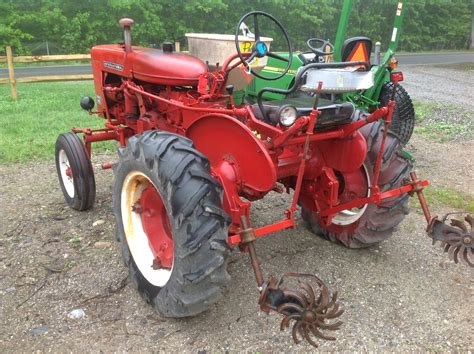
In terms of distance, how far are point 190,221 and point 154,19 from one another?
19.1 metres

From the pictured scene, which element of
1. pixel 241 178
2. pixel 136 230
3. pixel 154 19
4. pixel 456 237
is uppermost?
pixel 241 178

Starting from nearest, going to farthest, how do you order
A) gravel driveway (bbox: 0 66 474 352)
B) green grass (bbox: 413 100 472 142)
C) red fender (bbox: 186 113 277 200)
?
1. red fender (bbox: 186 113 277 200)
2. gravel driveway (bbox: 0 66 474 352)
3. green grass (bbox: 413 100 472 142)

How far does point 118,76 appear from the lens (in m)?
4.29

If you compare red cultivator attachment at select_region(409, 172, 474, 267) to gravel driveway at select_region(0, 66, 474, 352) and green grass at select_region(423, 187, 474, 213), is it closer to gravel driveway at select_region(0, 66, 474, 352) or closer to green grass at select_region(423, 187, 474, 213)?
gravel driveway at select_region(0, 66, 474, 352)

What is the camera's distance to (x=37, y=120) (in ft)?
24.4

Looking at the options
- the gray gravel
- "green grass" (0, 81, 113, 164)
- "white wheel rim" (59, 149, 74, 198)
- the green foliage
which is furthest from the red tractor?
the green foliage

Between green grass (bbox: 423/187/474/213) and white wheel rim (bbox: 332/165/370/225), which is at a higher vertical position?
white wheel rim (bbox: 332/165/370/225)

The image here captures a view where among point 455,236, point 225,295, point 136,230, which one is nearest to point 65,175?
point 136,230

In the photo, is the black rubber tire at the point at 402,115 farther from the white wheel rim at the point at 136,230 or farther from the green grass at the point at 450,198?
the white wheel rim at the point at 136,230

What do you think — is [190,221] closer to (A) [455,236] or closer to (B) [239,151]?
(B) [239,151]

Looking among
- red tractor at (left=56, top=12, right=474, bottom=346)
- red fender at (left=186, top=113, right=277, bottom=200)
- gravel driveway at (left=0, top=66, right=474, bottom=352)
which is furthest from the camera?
gravel driveway at (left=0, top=66, right=474, bottom=352)

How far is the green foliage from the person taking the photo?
18.6m

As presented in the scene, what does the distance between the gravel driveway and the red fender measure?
0.79 meters

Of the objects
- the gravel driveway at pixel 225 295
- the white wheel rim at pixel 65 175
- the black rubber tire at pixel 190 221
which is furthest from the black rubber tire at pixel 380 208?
the white wheel rim at pixel 65 175
